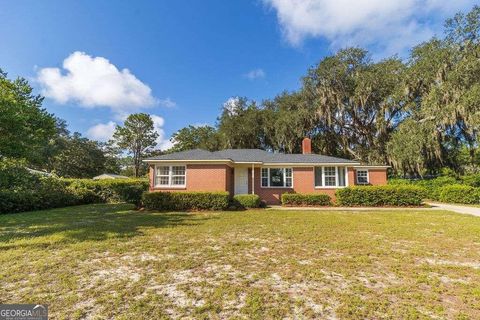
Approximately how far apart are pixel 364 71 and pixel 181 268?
2729 cm

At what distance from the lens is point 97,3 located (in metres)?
10.1

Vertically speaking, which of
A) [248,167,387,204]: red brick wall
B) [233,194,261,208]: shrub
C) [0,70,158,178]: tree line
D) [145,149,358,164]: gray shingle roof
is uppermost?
[0,70,158,178]: tree line

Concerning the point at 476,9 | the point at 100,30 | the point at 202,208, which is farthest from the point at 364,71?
the point at 100,30

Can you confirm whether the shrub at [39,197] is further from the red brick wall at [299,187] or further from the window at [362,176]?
the window at [362,176]

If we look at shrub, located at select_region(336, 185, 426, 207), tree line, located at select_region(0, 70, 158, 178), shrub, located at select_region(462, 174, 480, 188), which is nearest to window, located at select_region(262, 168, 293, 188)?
shrub, located at select_region(336, 185, 426, 207)

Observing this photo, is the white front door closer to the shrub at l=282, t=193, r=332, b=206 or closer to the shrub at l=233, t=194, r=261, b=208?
the shrub at l=233, t=194, r=261, b=208

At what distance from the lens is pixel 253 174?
16.7 meters

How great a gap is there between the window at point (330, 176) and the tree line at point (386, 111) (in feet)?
24.1

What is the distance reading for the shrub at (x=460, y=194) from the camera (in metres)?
16.3

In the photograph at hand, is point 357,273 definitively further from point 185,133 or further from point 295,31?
point 185,133

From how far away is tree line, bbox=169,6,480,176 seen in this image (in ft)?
65.4

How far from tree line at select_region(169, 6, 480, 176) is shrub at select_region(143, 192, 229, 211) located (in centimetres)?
1632

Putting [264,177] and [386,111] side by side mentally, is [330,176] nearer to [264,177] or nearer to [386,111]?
[264,177]

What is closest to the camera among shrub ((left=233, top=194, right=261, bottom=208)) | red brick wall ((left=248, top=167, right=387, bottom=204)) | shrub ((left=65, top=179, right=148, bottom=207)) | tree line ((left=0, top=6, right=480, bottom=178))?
tree line ((left=0, top=6, right=480, bottom=178))
